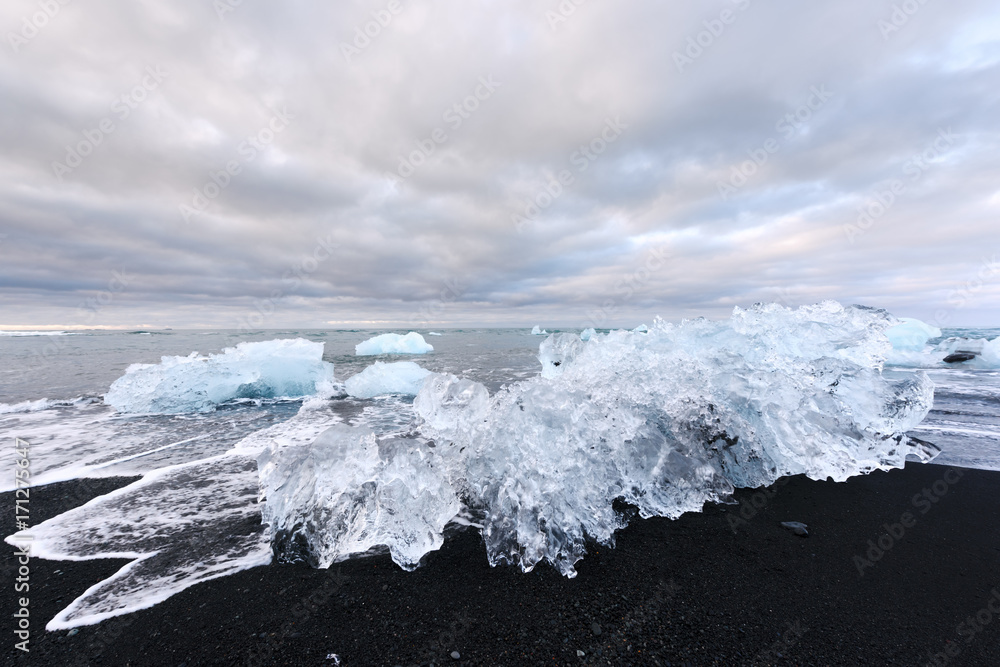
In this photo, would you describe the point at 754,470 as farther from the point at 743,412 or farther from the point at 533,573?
the point at 533,573

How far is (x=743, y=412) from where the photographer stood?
4.94 metres

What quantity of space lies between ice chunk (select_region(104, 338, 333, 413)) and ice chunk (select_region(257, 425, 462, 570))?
25.7ft

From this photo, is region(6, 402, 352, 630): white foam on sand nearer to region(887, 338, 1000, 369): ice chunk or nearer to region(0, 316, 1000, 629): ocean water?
region(0, 316, 1000, 629): ocean water

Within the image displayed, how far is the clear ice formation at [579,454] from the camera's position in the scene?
3.19 m

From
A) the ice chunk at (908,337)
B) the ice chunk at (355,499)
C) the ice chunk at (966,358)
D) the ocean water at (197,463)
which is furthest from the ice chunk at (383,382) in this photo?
the ice chunk at (908,337)

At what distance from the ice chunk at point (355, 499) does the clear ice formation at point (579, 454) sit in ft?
0.03

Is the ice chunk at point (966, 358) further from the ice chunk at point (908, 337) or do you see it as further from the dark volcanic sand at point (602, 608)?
the dark volcanic sand at point (602, 608)

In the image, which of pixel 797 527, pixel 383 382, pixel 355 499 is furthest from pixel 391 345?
pixel 797 527

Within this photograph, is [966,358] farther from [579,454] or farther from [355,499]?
[355,499]

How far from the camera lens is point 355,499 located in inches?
130

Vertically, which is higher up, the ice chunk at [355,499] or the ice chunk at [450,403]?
the ice chunk at [450,403]

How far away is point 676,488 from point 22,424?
12281 millimetres

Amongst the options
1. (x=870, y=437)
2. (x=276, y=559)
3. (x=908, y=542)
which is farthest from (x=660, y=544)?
(x=870, y=437)

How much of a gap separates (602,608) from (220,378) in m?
11.1
